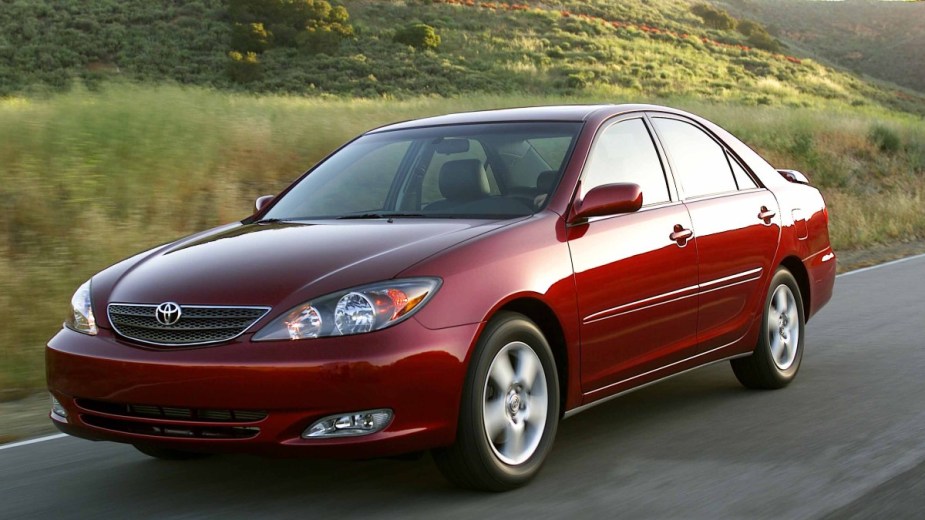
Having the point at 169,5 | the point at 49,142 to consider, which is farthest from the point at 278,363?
the point at 169,5

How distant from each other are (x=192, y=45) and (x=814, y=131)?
23.1m

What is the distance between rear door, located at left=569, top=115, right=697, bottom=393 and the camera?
539 centimetres

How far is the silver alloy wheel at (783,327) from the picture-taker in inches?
275

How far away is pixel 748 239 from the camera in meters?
6.68

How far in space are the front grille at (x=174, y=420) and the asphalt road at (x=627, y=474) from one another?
12.8 inches

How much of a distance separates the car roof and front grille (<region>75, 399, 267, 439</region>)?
2.28 metres

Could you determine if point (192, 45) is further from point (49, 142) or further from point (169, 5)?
point (49, 142)

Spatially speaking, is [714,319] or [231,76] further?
[231,76]

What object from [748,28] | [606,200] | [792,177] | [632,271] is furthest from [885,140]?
[748,28]

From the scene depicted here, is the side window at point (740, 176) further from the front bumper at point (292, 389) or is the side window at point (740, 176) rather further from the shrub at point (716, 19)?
the shrub at point (716, 19)

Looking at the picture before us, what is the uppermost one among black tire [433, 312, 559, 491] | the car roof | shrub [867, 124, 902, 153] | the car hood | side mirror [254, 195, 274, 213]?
the car roof

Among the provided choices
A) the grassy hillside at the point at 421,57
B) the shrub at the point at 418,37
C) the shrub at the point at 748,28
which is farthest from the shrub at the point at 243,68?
the shrub at the point at 748,28

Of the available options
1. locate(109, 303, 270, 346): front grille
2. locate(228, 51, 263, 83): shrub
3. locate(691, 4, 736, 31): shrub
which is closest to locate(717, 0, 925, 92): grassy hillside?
locate(691, 4, 736, 31): shrub

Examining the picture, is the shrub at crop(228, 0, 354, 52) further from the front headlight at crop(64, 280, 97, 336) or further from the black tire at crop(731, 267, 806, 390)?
the front headlight at crop(64, 280, 97, 336)
